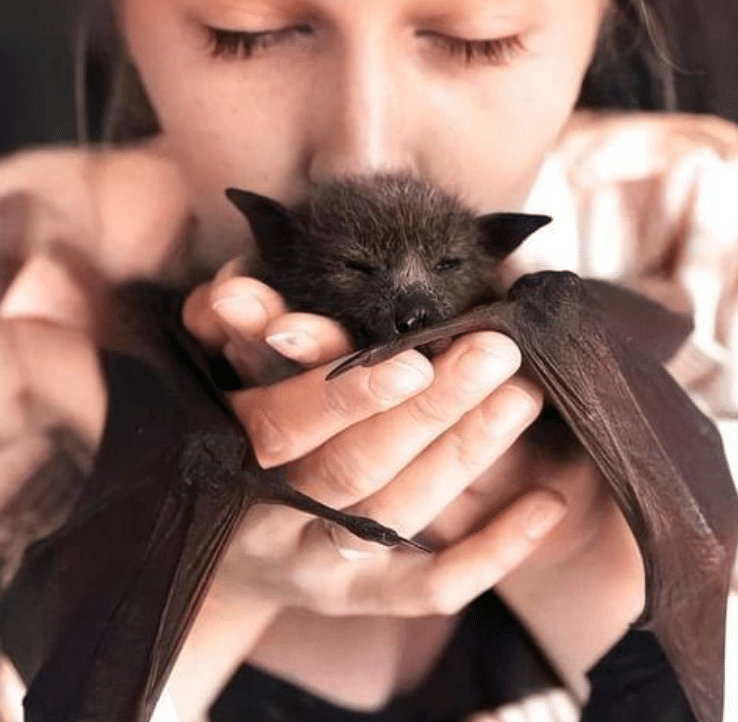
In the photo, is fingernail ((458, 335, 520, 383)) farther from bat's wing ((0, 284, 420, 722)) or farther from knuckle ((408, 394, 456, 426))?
bat's wing ((0, 284, 420, 722))

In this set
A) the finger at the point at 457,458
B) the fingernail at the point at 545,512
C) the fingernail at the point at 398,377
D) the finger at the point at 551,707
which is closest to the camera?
the fingernail at the point at 398,377

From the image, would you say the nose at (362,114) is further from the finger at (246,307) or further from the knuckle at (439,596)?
the knuckle at (439,596)

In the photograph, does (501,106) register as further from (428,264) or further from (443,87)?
(428,264)

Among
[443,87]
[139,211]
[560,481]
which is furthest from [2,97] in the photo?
[560,481]

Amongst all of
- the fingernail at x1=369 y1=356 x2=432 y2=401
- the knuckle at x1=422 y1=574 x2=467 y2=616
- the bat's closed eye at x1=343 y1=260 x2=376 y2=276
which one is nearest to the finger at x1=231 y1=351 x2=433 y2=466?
the fingernail at x1=369 y1=356 x2=432 y2=401

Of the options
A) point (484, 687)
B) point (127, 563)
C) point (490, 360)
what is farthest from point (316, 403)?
point (484, 687)

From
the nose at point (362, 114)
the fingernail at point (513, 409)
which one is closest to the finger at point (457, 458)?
the fingernail at point (513, 409)
